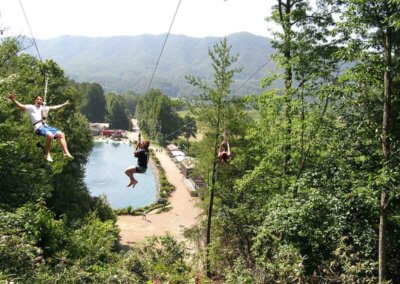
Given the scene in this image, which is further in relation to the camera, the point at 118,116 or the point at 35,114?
the point at 118,116

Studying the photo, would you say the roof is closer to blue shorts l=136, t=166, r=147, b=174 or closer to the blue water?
the blue water

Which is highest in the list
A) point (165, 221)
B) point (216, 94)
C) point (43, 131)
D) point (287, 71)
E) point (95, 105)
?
point (287, 71)

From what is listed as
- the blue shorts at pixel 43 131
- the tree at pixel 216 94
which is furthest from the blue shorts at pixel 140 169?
the tree at pixel 216 94

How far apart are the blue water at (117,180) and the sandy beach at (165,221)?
23.7ft

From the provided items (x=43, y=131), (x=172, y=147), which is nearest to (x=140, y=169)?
(x=43, y=131)

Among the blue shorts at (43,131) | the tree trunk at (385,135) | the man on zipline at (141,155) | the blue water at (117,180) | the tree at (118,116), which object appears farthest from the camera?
the tree at (118,116)

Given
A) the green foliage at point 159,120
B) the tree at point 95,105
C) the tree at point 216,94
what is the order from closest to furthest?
1. the tree at point 216,94
2. the green foliage at point 159,120
3. the tree at point 95,105

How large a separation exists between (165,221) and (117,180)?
31.2 meters

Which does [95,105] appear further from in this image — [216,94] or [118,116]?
[216,94]

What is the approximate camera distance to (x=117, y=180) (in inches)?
2557

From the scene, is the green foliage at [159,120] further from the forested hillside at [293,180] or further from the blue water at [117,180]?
the forested hillside at [293,180]

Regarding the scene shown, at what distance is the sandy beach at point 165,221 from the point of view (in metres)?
31.1

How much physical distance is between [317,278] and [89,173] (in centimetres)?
6346

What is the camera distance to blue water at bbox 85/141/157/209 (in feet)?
172
